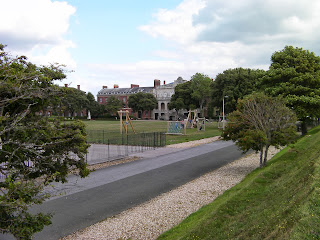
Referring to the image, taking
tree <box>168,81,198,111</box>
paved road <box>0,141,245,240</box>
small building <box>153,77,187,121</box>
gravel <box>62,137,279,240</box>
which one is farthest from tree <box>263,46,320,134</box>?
small building <box>153,77,187,121</box>

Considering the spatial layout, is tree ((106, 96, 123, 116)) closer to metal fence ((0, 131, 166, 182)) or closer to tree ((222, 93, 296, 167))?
metal fence ((0, 131, 166, 182))

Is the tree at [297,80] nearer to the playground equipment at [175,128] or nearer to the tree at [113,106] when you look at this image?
the playground equipment at [175,128]

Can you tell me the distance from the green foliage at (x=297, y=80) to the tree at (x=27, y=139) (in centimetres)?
2386

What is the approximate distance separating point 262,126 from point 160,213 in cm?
831

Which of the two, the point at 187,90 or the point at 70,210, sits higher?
the point at 187,90

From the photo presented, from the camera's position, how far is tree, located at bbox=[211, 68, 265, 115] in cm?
5062

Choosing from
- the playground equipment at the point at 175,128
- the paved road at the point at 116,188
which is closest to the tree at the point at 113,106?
the playground equipment at the point at 175,128

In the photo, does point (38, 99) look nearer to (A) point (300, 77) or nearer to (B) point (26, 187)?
(B) point (26, 187)

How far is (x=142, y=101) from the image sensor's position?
96.2 metres

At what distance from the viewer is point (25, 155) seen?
5820 mm

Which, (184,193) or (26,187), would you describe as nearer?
(26,187)

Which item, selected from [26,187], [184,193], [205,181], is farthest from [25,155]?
[205,181]

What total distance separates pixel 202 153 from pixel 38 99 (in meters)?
20.3

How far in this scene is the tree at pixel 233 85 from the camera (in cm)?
5062
